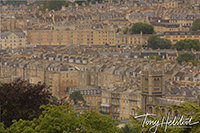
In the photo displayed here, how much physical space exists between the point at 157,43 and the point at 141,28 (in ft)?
51.3

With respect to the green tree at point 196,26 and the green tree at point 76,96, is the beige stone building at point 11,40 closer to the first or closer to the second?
the green tree at point 196,26

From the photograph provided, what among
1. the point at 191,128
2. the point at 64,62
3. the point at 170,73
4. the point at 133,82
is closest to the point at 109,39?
the point at 64,62

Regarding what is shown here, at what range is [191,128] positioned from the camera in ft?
98.0

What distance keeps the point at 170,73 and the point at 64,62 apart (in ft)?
76.6

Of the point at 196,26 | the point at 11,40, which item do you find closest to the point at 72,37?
the point at 11,40

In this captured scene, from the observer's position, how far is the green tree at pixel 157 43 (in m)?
169

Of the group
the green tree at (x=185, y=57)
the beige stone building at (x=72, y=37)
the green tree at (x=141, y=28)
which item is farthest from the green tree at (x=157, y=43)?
the green tree at (x=185, y=57)

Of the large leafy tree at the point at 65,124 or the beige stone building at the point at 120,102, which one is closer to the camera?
the large leafy tree at the point at 65,124

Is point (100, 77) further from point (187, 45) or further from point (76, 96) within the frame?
point (187, 45)

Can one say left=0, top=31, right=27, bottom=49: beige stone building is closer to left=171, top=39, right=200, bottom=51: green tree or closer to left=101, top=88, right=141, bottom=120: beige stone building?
left=171, top=39, right=200, bottom=51: green tree

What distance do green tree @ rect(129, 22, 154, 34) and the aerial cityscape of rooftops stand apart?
29 centimetres

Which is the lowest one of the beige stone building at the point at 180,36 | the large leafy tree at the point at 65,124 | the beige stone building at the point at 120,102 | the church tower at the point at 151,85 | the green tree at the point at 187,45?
the beige stone building at the point at 120,102

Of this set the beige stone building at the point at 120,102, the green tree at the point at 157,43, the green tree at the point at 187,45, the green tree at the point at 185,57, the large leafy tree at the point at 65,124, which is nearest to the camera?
the large leafy tree at the point at 65,124

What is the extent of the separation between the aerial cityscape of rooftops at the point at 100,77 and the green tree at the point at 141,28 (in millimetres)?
288
